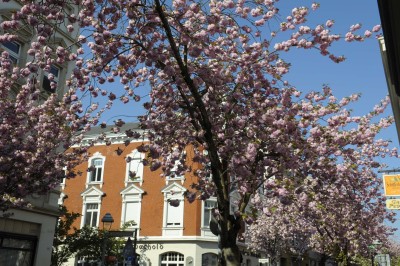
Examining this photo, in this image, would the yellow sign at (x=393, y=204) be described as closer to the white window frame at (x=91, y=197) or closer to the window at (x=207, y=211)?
the window at (x=207, y=211)

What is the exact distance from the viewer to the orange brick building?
106 ft

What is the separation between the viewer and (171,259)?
32.3 m

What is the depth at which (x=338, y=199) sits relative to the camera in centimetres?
1534

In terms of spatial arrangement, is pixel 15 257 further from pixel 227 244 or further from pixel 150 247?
pixel 150 247

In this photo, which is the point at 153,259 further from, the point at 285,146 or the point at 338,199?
the point at 285,146

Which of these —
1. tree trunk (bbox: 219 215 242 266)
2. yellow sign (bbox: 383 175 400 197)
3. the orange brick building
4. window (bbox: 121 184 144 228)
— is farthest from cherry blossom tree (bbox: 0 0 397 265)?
window (bbox: 121 184 144 228)

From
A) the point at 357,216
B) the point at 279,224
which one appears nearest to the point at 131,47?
the point at 357,216

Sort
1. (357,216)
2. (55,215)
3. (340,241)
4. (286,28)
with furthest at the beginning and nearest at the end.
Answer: (340,241) < (357,216) < (55,215) < (286,28)

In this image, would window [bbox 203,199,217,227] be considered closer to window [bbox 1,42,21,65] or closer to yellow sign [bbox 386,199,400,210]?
yellow sign [bbox 386,199,400,210]

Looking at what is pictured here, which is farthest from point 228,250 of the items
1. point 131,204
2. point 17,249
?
point 131,204

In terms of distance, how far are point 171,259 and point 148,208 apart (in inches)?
183

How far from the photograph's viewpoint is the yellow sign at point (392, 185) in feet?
48.7

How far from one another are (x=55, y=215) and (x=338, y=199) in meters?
12.5

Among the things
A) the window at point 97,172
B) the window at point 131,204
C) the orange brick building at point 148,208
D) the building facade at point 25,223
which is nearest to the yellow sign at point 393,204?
the building facade at point 25,223
